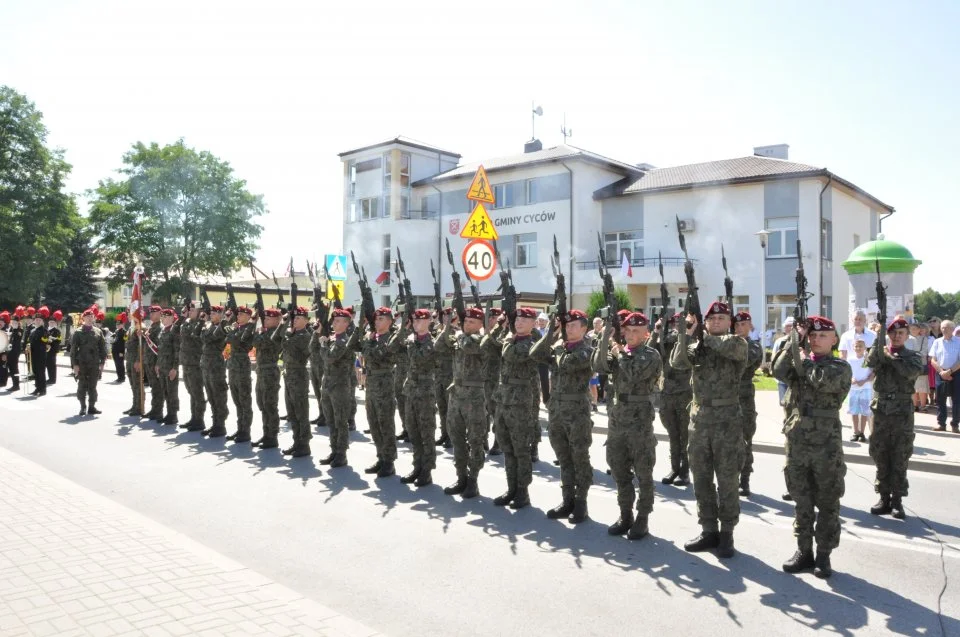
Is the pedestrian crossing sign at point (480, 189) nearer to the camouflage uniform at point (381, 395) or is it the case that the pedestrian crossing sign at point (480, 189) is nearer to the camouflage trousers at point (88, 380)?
the camouflage uniform at point (381, 395)

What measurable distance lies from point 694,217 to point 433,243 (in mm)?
14094

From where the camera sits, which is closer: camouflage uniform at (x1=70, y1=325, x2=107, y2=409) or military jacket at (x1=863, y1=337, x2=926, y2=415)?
military jacket at (x1=863, y1=337, x2=926, y2=415)

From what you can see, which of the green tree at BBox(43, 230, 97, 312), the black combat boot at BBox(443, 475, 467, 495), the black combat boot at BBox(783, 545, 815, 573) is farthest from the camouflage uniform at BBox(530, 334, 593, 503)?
the green tree at BBox(43, 230, 97, 312)

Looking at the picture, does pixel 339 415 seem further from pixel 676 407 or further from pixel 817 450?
pixel 817 450

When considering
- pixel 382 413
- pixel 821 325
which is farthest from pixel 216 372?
pixel 821 325

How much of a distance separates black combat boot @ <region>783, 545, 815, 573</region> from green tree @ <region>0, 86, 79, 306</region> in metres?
42.2

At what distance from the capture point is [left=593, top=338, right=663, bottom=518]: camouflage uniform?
19.3 ft

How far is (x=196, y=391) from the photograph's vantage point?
37.5 feet

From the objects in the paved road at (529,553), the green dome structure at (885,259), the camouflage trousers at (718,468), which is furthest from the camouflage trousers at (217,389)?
the green dome structure at (885,259)

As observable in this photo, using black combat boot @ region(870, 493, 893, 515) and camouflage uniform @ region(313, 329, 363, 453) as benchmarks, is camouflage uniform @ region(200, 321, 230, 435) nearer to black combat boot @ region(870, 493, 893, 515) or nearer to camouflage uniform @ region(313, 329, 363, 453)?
camouflage uniform @ region(313, 329, 363, 453)

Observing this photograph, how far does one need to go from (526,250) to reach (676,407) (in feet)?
90.3

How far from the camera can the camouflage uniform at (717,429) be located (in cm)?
Answer: 556

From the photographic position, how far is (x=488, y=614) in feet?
14.3

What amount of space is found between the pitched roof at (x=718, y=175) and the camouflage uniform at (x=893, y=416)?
23.1m
